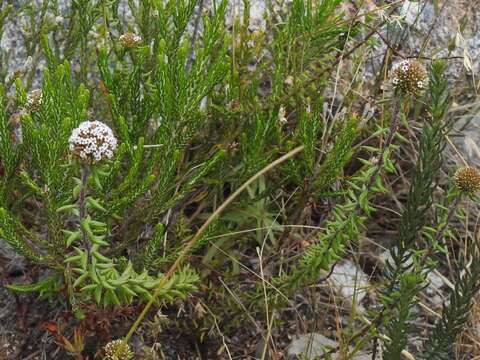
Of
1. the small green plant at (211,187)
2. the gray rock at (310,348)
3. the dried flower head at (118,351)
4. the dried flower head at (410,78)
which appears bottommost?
the gray rock at (310,348)

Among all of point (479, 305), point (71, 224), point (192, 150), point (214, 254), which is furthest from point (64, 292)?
point (479, 305)

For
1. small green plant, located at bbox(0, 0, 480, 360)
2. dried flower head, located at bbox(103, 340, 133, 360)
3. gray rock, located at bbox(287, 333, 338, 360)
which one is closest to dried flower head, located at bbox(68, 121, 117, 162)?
small green plant, located at bbox(0, 0, 480, 360)

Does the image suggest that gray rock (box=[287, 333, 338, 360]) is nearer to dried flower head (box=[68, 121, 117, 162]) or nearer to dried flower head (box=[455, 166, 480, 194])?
dried flower head (box=[455, 166, 480, 194])

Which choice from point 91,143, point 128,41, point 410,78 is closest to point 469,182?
point 410,78

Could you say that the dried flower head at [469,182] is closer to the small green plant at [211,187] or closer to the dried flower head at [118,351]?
the small green plant at [211,187]

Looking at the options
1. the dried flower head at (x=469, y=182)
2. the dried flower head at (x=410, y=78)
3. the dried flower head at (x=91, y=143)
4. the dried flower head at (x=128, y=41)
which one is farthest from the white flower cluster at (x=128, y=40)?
the dried flower head at (x=469, y=182)
